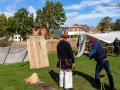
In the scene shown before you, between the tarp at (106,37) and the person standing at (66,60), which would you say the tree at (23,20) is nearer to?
the tarp at (106,37)

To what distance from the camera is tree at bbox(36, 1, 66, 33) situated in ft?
218

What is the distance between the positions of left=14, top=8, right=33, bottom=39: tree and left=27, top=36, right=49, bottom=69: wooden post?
172 feet

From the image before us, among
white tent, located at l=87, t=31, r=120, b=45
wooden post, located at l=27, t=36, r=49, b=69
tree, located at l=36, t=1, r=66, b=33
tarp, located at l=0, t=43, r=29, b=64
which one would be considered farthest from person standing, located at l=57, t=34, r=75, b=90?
tree, located at l=36, t=1, r=66, b=33

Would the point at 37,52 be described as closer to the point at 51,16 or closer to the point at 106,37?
the point at 106,37

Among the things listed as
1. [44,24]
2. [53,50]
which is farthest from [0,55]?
[44,24]

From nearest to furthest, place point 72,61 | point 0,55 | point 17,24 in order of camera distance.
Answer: point 72,61 → point 0,55 → point 17,24

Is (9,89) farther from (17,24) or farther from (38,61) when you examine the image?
(17,24)

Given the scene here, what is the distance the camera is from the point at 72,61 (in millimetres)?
7746

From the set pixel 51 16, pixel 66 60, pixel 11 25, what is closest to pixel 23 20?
pixel 11 25

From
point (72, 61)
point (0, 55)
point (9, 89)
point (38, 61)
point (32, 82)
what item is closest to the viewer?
point (72, 61)

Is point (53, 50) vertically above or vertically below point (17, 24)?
below

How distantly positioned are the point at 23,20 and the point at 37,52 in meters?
53.8

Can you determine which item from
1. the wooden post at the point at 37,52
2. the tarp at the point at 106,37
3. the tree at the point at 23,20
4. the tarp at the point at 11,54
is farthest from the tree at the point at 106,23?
the wooden post at the point at 37,52

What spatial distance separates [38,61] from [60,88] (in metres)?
6.06
